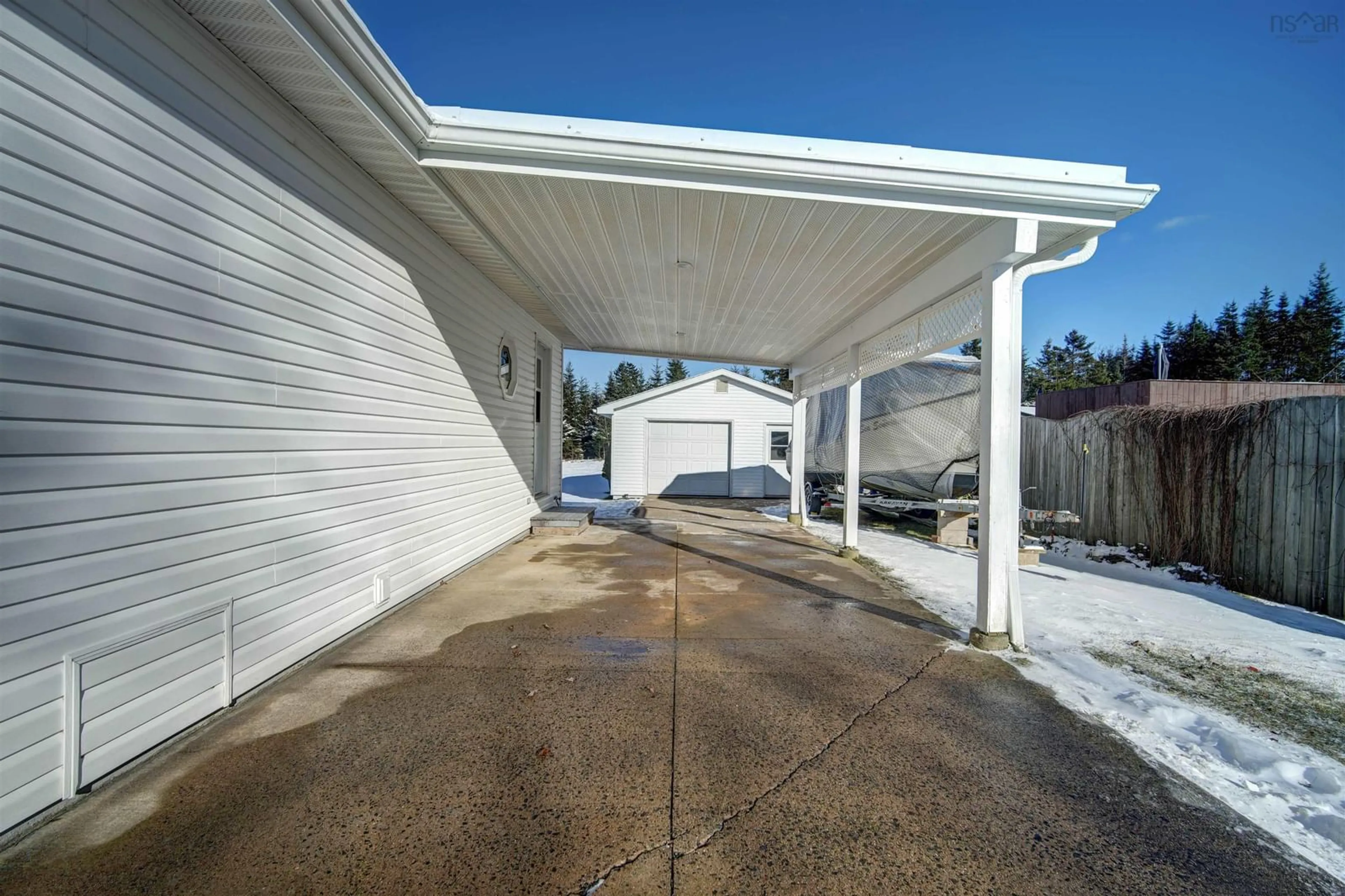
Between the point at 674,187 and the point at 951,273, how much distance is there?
2.39 metres

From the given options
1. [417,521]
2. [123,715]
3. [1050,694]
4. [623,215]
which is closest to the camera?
[123,715]

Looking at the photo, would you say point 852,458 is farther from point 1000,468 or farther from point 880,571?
point 1000,468

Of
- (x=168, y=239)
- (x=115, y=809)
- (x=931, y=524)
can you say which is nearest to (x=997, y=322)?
(x=168, y=239)

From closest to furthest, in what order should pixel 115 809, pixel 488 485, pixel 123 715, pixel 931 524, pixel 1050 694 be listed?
pixel 115 809 → pixel 123 715 → pixel 1050 694 → pixel 488 485 → pixel 931 524

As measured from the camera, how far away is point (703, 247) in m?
4.63

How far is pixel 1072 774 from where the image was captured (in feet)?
7.07

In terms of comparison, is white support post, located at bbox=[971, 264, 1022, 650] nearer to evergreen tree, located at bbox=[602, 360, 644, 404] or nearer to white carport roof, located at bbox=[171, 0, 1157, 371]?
white carport roof, located at bbox=[171, 0, 1157, 371]

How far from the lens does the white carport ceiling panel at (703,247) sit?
373 centimetres

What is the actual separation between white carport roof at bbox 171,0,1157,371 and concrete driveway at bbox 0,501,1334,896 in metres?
3.01

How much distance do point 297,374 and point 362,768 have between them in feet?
6.90

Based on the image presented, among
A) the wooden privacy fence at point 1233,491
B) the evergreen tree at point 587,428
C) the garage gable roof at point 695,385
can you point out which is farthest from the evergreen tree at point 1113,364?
the wooden privacy fence at point 1233,491

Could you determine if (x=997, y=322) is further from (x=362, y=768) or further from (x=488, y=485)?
(x=488, y=485)

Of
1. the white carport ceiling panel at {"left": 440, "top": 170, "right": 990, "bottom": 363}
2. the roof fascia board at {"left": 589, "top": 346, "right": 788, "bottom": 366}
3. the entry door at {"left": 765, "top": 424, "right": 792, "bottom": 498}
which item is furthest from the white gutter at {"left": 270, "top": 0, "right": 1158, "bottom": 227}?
the entry door at {"left": 765, "top": 424, "right": 792, "bottom": 498}

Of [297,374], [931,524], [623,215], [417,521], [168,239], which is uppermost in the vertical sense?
[623,215]
